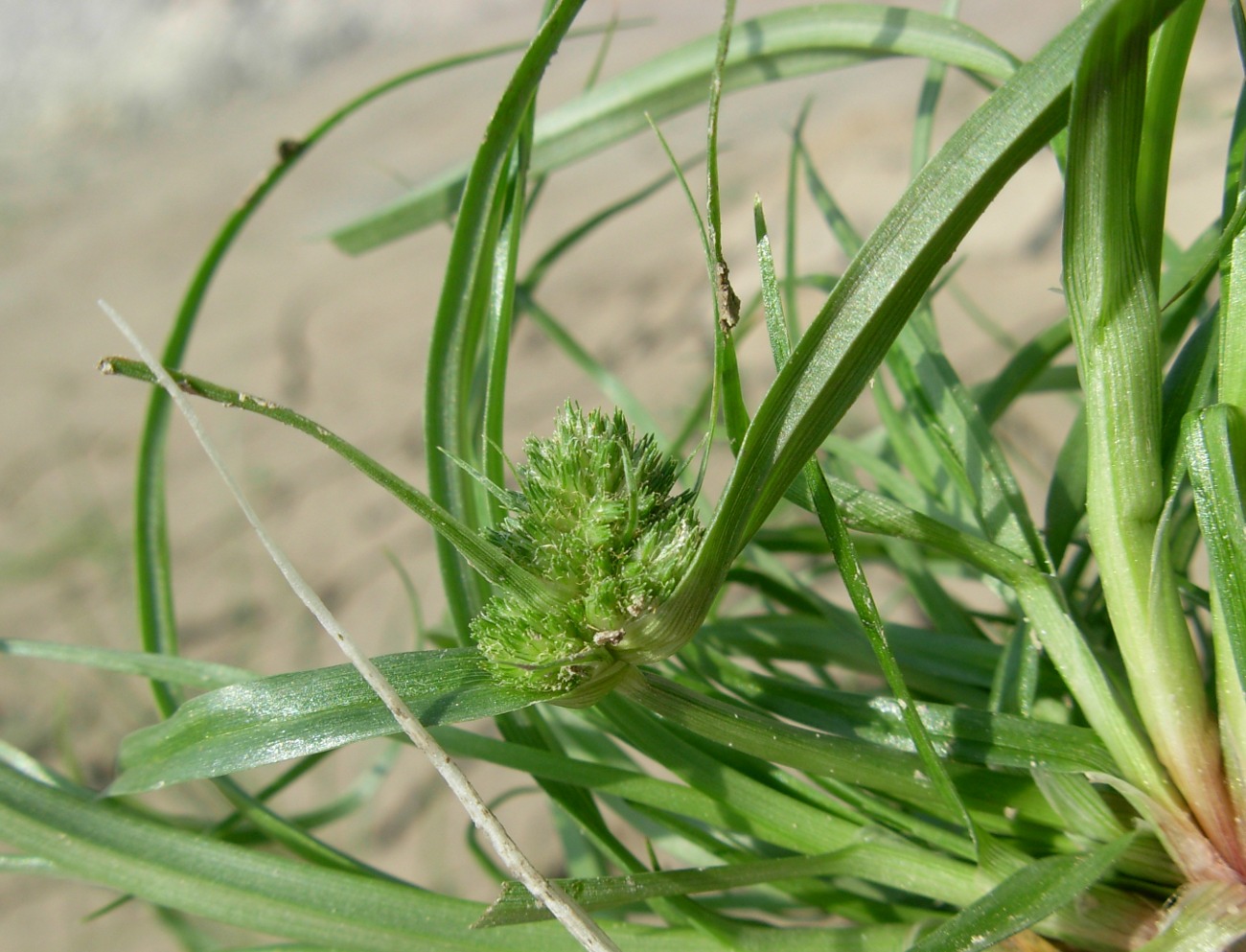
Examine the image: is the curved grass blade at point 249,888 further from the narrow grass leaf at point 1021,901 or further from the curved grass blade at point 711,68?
the curved grass blade at point 711,68

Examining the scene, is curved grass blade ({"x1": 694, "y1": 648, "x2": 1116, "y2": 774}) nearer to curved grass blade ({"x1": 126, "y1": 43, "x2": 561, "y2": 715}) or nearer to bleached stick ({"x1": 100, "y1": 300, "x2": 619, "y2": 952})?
bleached stick ({"x1": 100, "y1": 300, "x2": 619, "y2": 952})

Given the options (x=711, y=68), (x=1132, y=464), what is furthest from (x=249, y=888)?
(x=711, y=68)

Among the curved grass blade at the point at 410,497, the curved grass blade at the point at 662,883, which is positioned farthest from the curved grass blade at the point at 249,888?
the curved grass blade at the point at 410,497

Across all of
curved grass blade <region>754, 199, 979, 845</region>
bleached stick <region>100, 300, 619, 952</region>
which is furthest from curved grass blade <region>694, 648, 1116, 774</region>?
bleached stick <region>100, 300, 619, 952</region>

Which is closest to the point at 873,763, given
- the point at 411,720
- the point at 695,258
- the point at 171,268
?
the point at 411,720

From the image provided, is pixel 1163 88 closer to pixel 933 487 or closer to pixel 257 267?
pixel 933 487

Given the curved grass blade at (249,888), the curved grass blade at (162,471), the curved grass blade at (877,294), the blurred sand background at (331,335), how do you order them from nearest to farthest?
the curved grass blade at (877,294) → the curved grass blade at (249,888) → the curved grass blade at (162,471) → the blurred sand background at (331,335)

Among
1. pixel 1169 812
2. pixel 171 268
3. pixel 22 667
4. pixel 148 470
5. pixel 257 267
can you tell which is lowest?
pixel 1169 812
